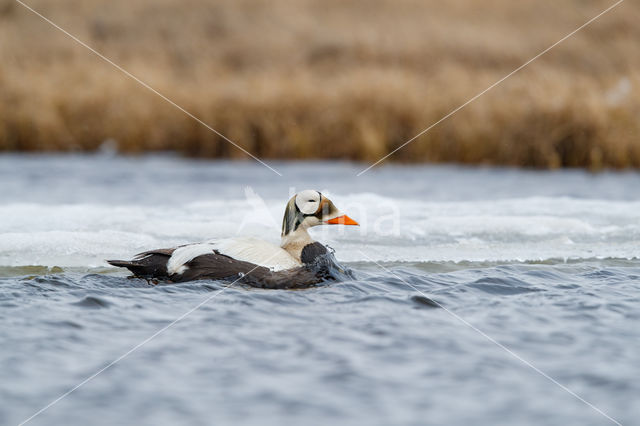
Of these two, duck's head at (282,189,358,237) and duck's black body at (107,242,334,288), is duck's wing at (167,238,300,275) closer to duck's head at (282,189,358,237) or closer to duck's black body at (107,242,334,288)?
duck's black body at (107,242,334,288)

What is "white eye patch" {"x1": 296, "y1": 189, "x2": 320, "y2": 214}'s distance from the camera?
6484 mm

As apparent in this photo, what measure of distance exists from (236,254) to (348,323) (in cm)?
123

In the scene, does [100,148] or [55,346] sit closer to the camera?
[55,346]

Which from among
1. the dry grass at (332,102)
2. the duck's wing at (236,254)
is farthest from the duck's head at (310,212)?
the dry grass at (332,102)

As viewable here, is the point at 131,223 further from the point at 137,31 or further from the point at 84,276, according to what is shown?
the point at 137,31

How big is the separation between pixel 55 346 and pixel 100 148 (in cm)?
1231

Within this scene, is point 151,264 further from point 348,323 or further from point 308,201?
point 348,323

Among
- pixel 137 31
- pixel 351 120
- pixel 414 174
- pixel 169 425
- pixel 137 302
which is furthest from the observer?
pixel 137 31

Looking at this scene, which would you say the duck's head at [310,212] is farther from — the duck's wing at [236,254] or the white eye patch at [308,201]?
the duck's wing at [236,254]

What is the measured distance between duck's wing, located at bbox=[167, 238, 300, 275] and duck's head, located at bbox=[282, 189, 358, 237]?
0.40 m

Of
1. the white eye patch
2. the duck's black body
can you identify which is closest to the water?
the duck's black body

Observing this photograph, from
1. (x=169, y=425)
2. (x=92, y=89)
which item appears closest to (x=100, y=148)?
(x=92, y=89)

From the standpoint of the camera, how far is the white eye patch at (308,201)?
21.3 feet

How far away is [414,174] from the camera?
46.5ft
